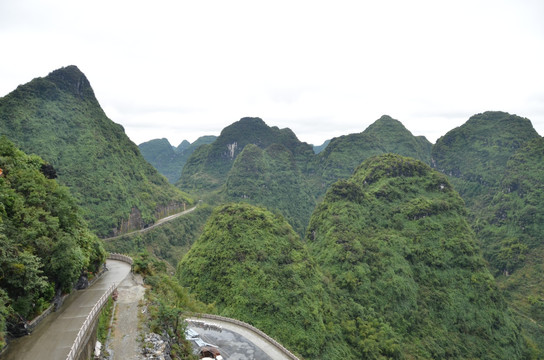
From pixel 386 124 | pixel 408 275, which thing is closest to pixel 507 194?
pixel 408 275

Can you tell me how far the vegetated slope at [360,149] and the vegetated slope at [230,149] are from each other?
23768 mm

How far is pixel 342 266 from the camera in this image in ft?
153

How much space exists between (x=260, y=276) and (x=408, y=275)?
87.0ft

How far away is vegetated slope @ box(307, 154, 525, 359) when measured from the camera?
40.2 m

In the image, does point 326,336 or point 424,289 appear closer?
point 326,336

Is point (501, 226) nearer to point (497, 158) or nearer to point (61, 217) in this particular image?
point (497, 158)

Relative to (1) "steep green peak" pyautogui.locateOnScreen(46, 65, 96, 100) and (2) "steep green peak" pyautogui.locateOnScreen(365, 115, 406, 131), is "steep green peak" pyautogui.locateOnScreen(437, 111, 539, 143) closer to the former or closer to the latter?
(2) "steep green peak" pyautogui.locateOnScreen(365, 115, 406, 131)

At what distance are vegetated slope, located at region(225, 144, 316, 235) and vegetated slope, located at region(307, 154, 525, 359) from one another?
48.0m

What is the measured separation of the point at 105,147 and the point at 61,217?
6794 cm

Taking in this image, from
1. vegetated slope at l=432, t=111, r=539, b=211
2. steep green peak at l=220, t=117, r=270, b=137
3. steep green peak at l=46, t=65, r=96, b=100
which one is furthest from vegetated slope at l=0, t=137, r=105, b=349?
steep green peak at l=220, t=117, r=270, b=137

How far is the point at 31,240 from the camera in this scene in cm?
1590

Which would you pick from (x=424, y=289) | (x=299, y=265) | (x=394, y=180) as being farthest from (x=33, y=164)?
(x=394, y=180)

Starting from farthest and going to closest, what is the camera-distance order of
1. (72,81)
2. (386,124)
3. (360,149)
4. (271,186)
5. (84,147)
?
1. (386,124)
2. (360,149)
3. (271,186)
4. (72,81)
5. (84,147)

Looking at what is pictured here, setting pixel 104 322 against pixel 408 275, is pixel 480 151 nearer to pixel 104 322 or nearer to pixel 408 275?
pixel 408 275
